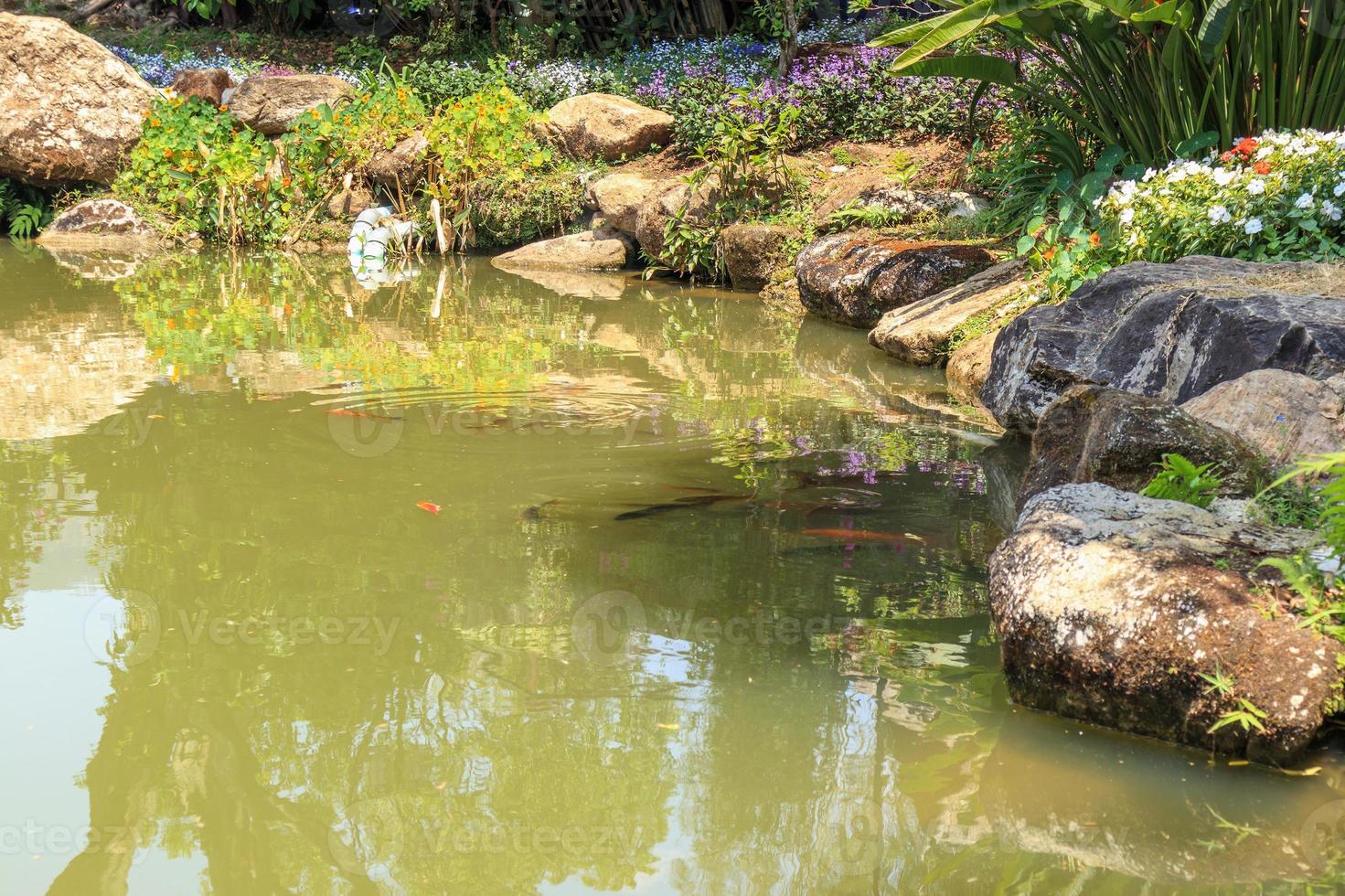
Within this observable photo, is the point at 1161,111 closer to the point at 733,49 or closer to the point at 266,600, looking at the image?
the point at 266,600

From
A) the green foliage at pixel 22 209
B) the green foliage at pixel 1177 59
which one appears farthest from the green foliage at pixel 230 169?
the green foliage at pixel 1177 59

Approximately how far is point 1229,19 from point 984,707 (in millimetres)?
5691

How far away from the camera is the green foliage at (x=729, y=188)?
39.1ft

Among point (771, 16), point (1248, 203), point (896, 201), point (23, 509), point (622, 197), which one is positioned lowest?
point (23, 509)

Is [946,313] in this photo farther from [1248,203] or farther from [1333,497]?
[1333,497]

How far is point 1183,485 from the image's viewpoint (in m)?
3.91

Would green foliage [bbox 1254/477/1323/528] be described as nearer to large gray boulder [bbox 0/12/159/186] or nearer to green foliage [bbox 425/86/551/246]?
green foliage [bbox 425/86/551/246]

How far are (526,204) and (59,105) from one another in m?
6.20

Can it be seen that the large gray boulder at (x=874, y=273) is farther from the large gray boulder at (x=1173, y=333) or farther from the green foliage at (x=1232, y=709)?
the green foliage at (x=1232, y=709)

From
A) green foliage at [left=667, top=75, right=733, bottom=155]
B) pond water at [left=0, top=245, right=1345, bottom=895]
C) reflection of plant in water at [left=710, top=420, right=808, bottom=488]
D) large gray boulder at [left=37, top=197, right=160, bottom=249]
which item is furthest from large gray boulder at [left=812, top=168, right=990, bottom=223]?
large gray boulder at [left=37, top=197, right=160, bottom=249]

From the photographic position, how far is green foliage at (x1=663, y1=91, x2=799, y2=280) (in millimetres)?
11922

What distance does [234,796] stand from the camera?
301cm

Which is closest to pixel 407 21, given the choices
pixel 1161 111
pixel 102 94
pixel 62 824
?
pixel 102 94

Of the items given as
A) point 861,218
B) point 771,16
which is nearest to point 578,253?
point 861,218
